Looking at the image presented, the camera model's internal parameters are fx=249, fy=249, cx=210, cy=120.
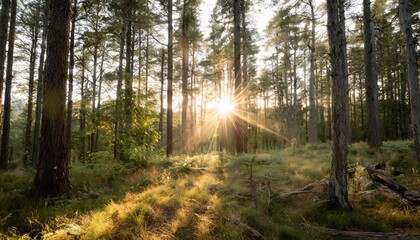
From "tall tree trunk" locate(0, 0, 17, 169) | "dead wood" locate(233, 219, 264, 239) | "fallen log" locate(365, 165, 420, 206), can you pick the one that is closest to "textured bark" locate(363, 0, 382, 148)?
"fallen log" locate(365, 165, 420, 206)

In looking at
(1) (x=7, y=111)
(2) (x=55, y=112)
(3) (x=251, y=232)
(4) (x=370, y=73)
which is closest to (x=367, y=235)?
(3) (x=251, y=232)

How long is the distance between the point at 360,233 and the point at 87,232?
4086mm

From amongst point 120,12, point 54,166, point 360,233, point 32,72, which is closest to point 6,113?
point 32,72

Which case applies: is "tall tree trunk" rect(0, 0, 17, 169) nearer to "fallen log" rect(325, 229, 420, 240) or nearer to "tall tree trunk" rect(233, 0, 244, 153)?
"tall tree trunk" rect(233, 0, 244, 153)

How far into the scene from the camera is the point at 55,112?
5.46 meters

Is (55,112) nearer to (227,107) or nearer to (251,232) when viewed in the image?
(251,232)

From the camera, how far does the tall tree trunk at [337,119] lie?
485cm

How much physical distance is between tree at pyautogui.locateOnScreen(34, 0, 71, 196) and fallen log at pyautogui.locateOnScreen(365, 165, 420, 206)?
7.30 metres

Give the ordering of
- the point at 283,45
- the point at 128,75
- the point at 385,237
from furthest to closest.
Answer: the point at 283,45 < the point at 128,75 < the point at 385,237

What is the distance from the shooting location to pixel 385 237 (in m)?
3.72

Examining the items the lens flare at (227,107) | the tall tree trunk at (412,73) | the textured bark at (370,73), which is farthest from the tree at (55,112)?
the textured bark at (370,73)

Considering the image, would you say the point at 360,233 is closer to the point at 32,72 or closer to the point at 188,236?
the point at 188,236

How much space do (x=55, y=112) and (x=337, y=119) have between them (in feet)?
19.6

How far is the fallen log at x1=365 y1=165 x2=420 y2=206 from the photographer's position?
5.16m
